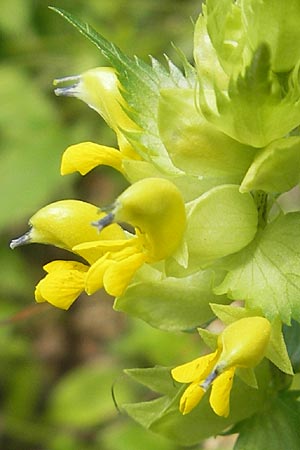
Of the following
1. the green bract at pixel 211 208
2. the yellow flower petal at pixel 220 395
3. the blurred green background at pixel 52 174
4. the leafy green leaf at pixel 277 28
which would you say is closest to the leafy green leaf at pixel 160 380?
the green bract at pixel 211 208

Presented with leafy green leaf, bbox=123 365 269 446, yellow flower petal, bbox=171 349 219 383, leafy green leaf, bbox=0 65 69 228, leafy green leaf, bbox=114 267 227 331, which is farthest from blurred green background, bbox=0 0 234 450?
yellow flower petal, bbox=171 349 219 383

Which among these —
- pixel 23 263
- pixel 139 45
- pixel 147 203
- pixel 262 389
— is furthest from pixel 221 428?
pixel 23 263

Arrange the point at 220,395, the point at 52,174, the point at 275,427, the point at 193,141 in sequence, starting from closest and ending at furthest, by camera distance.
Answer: the point at 220,395
the point at 193,141
the point at 275,427
the point at 52,174

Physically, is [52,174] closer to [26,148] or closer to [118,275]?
[26,148]

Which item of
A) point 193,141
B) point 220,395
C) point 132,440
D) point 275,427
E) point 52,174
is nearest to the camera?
point 220,395

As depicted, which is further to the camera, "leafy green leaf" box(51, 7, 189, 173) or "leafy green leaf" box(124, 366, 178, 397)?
"leafy green leaf" box(124, 366, 178, 397)

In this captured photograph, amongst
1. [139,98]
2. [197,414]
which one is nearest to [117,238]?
[139,98]

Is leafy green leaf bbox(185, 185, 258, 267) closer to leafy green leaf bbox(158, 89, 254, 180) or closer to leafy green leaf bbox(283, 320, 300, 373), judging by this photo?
leafy green leaf bbox(158, 89, 254, 180)

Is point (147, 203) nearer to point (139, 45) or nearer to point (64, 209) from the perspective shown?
point (64, 209)
